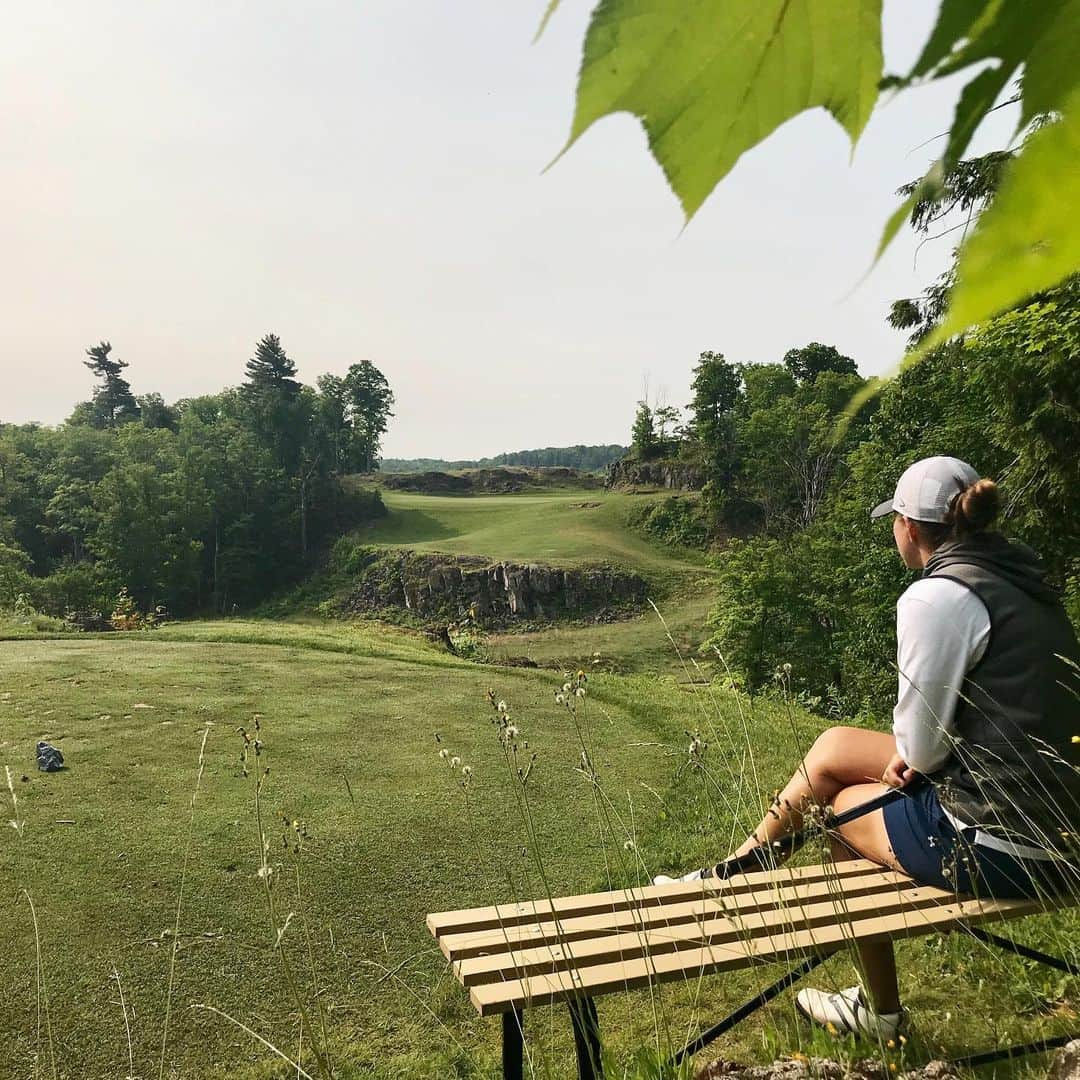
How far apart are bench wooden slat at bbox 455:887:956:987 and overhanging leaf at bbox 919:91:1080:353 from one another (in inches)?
62.3

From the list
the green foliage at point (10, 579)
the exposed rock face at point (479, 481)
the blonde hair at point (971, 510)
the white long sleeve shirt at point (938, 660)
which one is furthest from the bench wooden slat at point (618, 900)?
the exposed rock face at point (479, 481)

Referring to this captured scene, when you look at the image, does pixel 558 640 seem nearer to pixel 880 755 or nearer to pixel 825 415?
pixel 825 415

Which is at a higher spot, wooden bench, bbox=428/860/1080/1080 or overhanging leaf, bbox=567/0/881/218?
overhanging leaf, bbox=567/0/881/218

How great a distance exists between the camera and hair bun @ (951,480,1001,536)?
2016mm

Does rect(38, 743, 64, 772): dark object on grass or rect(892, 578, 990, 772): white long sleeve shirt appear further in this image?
rect(38, 743, 64, 772): dark object on grass

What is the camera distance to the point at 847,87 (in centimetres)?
25

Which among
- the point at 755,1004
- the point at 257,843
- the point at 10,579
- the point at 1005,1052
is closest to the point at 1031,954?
the point at 1005,1052

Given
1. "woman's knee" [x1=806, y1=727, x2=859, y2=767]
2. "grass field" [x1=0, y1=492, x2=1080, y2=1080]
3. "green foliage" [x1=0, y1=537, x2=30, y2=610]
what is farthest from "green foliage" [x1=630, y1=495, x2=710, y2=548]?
"woman's knee" [x1=806, y1=727, x2=859, y2=767]

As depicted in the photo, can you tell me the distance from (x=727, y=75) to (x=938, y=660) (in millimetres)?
1901

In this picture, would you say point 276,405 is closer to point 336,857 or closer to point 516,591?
point 516,591

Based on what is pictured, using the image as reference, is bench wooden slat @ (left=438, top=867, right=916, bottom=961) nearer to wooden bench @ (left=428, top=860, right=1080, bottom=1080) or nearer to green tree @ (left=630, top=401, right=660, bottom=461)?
wooden bench @ (left=428, top=860, right=1080, bottom=1080)

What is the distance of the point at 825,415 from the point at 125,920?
91.2 feet

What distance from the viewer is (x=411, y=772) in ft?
15.7

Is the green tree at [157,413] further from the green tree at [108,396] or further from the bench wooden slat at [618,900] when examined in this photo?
the bench wooden slat at [618,900]
